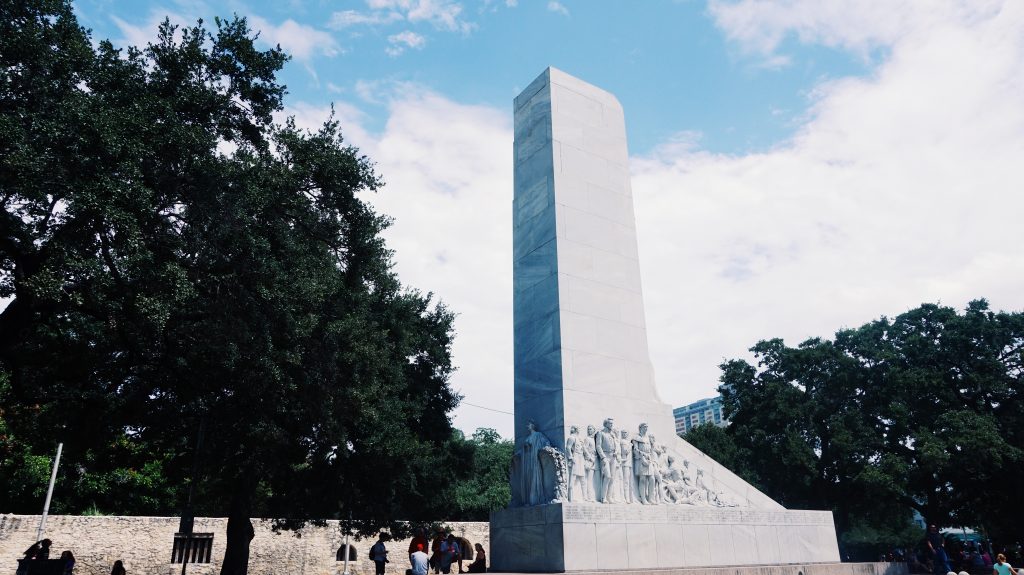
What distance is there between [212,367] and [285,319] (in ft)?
7.35

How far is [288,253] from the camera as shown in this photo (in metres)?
13.6

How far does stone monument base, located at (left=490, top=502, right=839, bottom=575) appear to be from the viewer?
12242mm

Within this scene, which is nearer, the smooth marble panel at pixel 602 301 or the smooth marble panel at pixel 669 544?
the smooth marble panel at pixel 669 544

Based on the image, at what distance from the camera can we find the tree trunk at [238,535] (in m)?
18.9

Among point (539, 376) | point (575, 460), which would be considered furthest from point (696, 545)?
point (539, 376)

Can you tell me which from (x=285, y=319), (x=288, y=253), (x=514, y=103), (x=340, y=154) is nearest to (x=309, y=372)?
(x=285, y=319)

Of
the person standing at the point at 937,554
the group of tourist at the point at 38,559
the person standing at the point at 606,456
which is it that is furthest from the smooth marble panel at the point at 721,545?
the group of tourist at the point at 38,559

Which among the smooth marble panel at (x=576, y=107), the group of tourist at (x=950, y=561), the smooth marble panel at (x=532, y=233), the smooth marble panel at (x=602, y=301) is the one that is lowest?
the group of tourist at (x=950, y=561)

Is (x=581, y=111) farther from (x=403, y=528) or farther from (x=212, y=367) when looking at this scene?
(x=403, y=528)

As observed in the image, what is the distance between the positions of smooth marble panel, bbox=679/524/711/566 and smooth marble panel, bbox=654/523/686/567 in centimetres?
11

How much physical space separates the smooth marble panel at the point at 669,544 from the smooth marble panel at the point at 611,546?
84cm

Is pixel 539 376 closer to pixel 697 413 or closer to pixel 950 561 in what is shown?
pixel 950 561

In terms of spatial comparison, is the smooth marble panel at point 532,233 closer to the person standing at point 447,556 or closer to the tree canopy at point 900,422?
the person standing at point 447,556

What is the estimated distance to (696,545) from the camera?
45.2 feet
